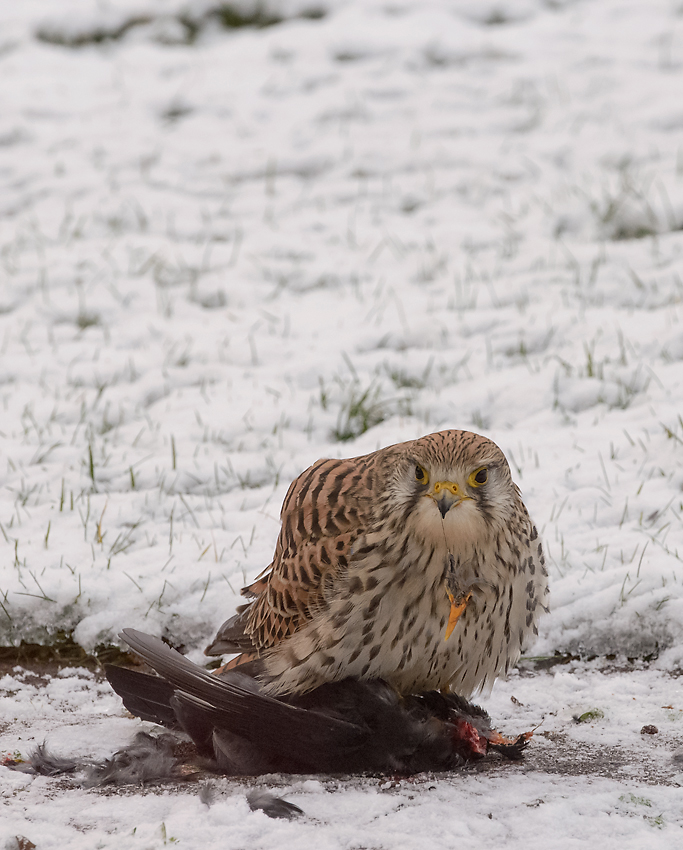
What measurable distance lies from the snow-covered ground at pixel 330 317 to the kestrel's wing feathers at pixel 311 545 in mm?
430

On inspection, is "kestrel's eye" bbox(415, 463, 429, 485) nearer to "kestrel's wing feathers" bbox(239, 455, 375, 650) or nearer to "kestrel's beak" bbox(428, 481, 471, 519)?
"kestrel's beak" bbox(428, 481, 471, 519)

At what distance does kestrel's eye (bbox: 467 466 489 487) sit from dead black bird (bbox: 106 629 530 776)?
54cm

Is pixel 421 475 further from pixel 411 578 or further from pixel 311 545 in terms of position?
pixel 311 545

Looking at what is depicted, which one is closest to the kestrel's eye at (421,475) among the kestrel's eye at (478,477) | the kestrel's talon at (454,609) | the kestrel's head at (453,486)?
the kestrel's head at (453,486)

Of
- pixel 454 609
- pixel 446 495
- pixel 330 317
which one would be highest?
pixel 446 495

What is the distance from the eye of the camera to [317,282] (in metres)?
6.11

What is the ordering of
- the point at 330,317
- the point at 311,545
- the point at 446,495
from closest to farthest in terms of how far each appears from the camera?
the point at 446,495, the point at 311,545, the point at 330,317

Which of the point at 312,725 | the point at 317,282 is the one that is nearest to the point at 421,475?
the point at 312,725

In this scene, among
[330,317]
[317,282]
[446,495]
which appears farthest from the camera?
[317,282]

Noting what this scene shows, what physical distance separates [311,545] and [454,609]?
0.43 m

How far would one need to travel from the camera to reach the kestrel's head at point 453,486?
88.7 inches

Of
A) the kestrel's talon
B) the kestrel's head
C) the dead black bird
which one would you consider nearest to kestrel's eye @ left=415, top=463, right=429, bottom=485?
the kestrel's head

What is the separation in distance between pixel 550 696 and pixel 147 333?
3.41 m

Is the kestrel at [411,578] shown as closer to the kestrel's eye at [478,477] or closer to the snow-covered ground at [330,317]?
the kestrel's eye at [478,477]
